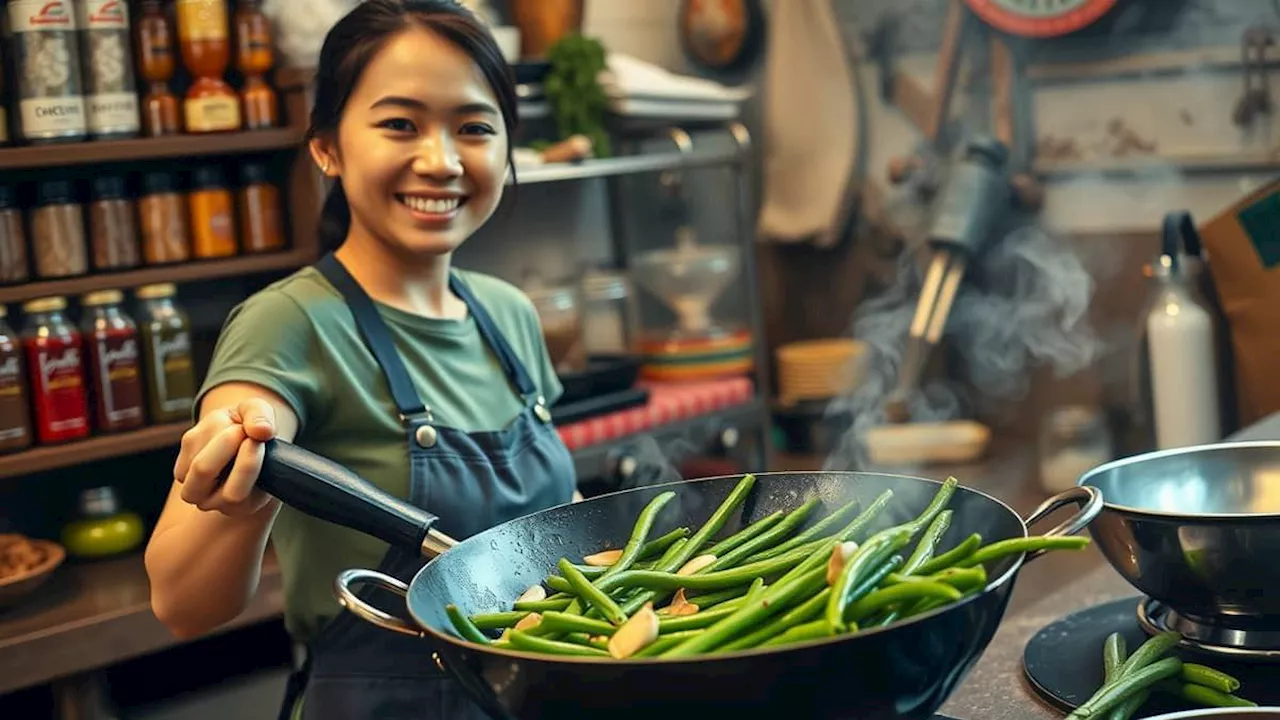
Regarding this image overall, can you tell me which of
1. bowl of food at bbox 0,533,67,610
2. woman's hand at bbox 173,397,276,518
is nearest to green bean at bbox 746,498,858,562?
woman's hand at bbox 173,397,276,518

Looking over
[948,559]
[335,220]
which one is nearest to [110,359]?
[335,220]

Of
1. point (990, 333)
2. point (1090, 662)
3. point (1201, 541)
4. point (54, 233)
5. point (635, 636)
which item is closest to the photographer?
point (635, 636)

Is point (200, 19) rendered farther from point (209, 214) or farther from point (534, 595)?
point (534, 595)

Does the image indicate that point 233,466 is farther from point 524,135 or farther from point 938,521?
point 524,135

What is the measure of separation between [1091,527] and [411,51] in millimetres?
1031

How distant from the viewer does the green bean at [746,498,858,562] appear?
3.91 feet

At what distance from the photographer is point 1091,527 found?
128 centimetres

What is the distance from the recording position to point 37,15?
2.59m

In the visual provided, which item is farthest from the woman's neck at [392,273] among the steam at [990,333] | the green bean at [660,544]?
the steam at [990,333]

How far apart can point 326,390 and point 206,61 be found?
1.36 metres

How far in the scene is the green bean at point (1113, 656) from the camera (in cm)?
122

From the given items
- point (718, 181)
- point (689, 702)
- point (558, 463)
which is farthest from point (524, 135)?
point (689, 702)

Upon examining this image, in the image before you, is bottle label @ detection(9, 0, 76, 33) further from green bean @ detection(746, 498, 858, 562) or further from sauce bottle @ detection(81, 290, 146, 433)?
green bean @ detection(746, 498, 858, 562)

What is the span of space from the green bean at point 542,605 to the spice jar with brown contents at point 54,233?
190 cm
